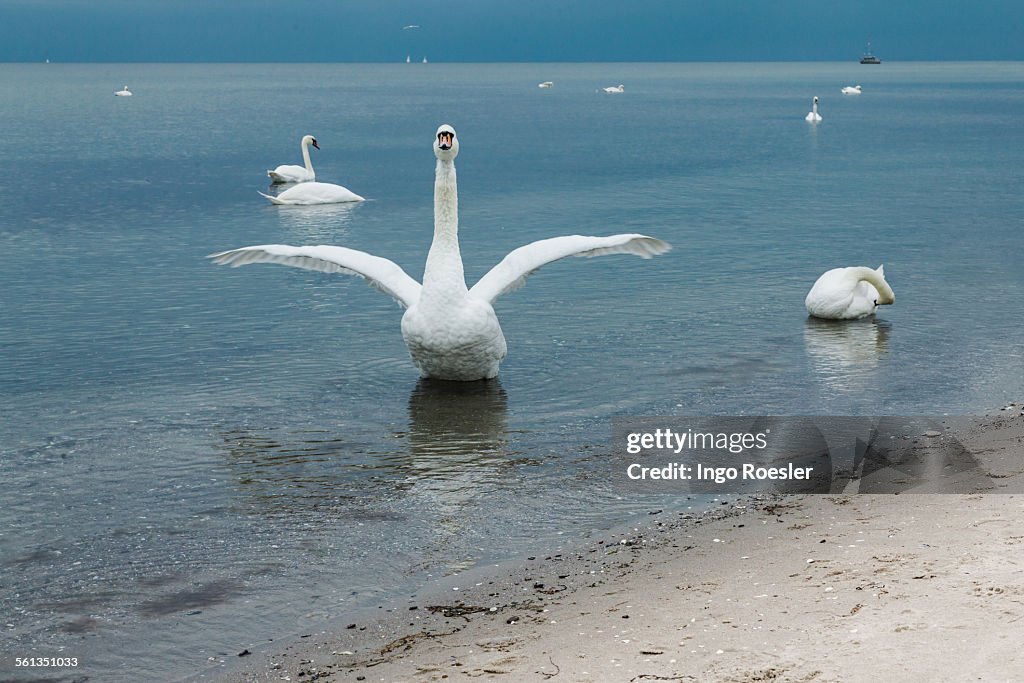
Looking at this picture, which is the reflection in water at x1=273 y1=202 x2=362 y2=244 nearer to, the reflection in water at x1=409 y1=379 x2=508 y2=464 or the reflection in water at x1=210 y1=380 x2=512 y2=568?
the reflection in water at x1=409 y1=379 x2=508 y2=464

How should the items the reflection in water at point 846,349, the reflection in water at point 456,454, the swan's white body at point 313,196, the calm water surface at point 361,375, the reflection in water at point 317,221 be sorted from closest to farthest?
the calm water surface at point 361,375 < the reflection in water at point 456,454 < the reflection in water at point 846,349 < the reflection in water at point 317,221 < the swan's white body at point 313,196

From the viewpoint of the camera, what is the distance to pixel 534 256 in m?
13.1

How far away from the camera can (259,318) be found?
56.1 feet

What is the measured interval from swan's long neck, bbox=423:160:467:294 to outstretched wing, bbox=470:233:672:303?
0.29 meters

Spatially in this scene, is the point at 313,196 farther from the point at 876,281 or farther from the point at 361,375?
the point at 361,375

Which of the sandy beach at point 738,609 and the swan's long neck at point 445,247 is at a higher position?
the swan's long neck at point 445,247

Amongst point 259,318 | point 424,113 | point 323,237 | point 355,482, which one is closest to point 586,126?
point 424,113

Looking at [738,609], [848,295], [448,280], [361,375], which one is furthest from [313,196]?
[738,609]

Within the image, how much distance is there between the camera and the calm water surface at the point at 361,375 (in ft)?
28.5

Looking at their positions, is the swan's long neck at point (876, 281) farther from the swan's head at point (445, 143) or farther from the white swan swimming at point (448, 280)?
the swan's head at point (445, 143)

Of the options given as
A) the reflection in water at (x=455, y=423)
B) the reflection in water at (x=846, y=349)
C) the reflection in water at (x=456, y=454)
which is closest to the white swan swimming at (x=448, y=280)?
the reflection in water at (x=455, y=423)

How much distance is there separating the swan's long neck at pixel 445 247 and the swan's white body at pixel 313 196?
60.0 ft

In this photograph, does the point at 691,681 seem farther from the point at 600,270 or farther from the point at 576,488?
the point at 600,270

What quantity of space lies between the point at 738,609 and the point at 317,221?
22166 mm
